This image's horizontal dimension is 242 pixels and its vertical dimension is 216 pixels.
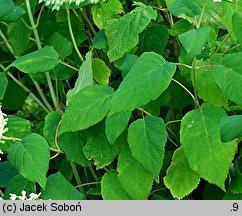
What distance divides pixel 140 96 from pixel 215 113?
211 millimetres

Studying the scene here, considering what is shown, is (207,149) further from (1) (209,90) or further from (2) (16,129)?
(2) (16,129)

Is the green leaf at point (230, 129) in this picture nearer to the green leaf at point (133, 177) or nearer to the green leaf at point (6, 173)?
the green leaf at point (133, 177)

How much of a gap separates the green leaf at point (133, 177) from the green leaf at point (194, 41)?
332mm

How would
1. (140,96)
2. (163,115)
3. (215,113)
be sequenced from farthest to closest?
→ (163,115)
(215,113)
(140,96)

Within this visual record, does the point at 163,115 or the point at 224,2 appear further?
the point at 163,115

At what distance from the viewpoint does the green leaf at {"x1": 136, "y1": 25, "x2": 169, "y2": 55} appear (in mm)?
1842

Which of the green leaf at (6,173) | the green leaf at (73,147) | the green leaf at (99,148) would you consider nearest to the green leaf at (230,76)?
the green leaf at (99,148)

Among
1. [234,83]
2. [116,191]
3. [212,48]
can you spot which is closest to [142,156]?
[116,191]

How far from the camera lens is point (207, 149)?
141 cm

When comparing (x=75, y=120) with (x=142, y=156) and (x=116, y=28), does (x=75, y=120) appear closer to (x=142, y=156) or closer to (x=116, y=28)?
(x=142, y=156)

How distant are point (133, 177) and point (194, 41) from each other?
0.38 meters

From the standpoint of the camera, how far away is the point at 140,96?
136 centimetres

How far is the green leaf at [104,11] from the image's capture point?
5.99 ft

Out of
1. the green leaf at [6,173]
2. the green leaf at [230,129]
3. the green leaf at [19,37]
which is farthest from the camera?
the green leaf at [19,37]
